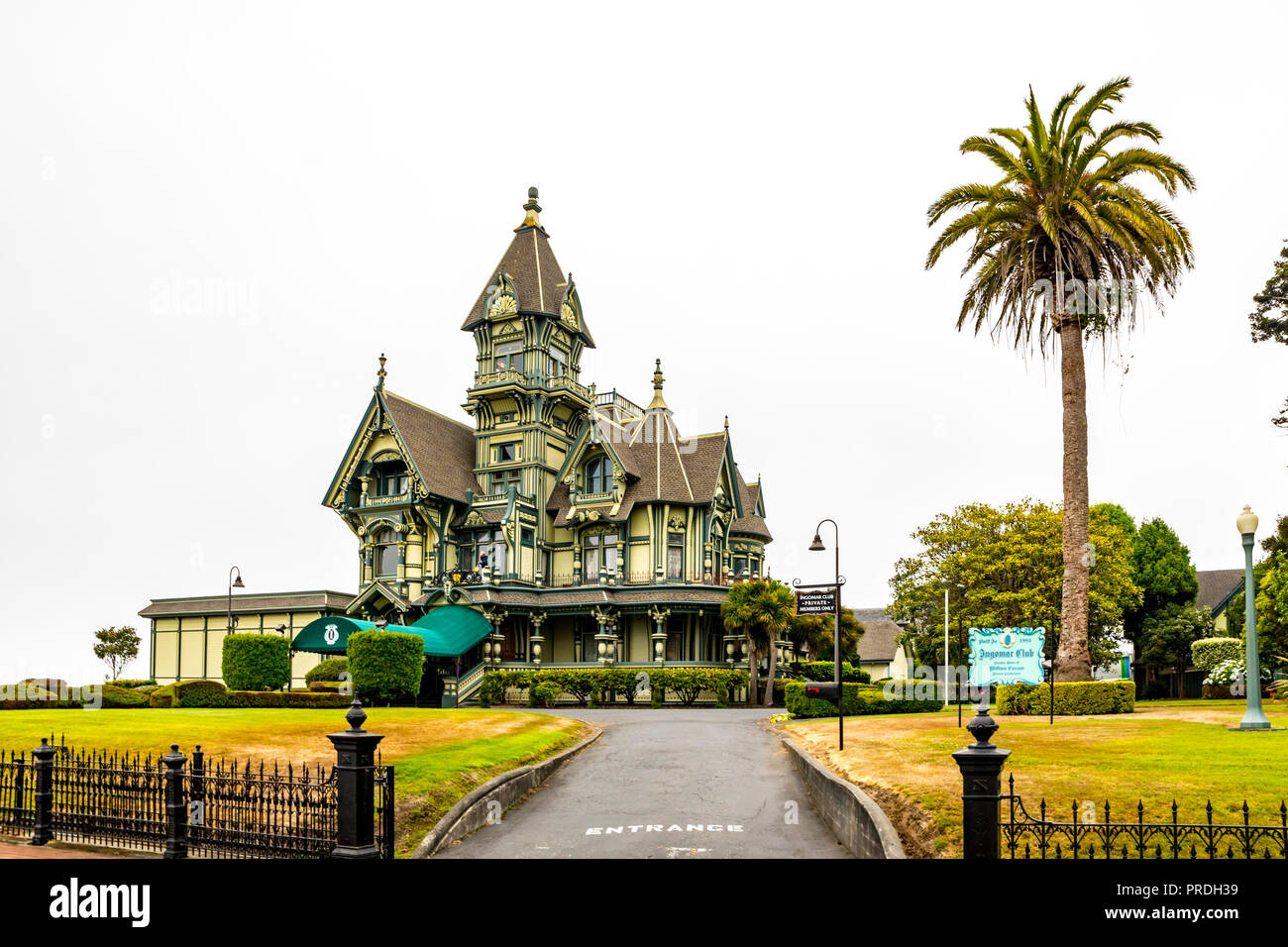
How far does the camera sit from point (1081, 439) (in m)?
30.2

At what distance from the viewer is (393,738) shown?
73.4ft

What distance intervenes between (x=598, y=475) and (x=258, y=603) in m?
20.4

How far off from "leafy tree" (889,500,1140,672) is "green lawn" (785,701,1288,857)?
25.3 meters

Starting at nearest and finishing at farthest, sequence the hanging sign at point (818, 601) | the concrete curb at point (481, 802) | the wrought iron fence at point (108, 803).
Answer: the wrought iron fence at point (108, 803) < the concrete curb at point (481, 802) < the hanging sign at point (818, 601)

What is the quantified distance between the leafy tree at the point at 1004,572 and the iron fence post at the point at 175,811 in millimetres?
42785

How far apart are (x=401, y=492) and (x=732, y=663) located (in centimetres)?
1860

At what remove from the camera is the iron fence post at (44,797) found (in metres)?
14.3

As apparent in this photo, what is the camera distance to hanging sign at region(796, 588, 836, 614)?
2239cm

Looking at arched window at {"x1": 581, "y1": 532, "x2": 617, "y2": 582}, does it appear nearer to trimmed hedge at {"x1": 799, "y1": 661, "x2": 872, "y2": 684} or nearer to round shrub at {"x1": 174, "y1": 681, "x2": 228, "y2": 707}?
trimmed hedge at {"x1": 799, "y1": 661, "x2": 872, "y2": 684}

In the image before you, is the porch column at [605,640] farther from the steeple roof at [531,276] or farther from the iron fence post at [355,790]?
the iron fence post at [355,790]

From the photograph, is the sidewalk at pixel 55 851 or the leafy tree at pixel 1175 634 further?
the leafy tree at pixel 1175 634

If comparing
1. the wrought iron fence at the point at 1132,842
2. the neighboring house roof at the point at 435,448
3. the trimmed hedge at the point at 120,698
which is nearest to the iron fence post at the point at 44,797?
the wrought iron fence at the point at 1132,842

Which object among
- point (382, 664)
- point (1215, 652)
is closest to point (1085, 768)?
point (382, 664)
